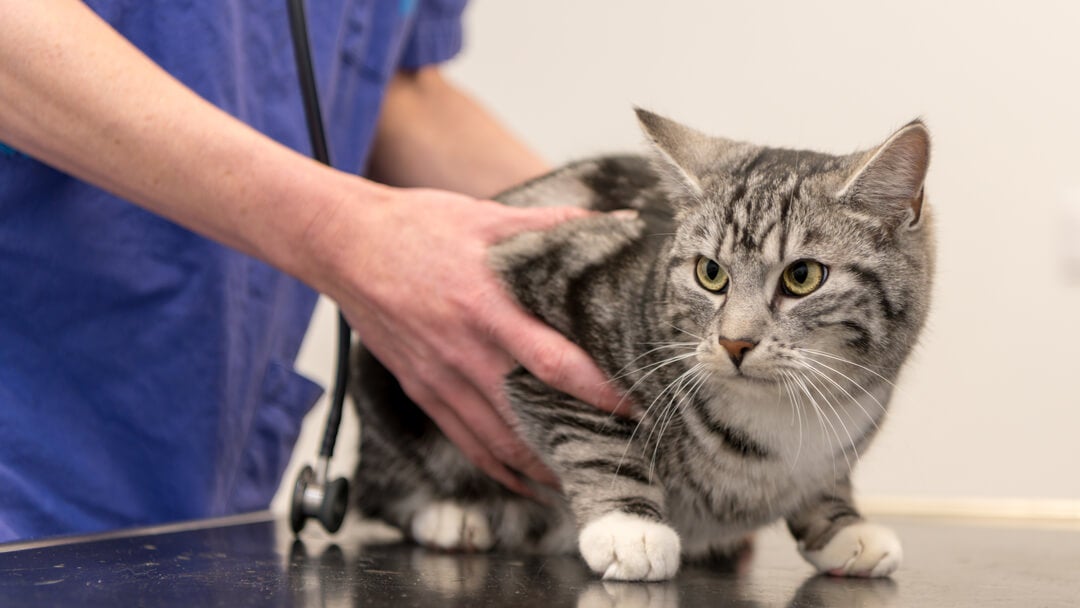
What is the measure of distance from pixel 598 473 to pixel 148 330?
567 mm

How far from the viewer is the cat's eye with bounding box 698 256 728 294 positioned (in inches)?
39.0

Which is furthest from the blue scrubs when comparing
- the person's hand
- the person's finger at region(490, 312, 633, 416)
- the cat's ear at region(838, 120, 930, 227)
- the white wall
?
the white wall

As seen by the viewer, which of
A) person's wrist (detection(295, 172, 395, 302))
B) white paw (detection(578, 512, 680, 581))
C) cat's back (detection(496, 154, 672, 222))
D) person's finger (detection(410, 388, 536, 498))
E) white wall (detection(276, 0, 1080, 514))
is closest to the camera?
white paw (detection(578, 512, 680, 581))

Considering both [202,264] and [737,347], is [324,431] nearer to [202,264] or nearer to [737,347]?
[202,264]

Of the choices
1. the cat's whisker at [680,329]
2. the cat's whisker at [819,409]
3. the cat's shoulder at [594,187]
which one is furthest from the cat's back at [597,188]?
the cat's whisker at [819,409]

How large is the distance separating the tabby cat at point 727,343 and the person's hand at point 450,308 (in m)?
0.02

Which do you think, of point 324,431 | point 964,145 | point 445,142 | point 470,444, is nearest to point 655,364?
point 470,444

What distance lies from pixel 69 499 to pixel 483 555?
1.58ft

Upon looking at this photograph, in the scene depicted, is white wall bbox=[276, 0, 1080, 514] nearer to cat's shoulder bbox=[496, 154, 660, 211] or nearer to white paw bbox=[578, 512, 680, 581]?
cat's shoulder bbox=[496, 154, 660, 211]

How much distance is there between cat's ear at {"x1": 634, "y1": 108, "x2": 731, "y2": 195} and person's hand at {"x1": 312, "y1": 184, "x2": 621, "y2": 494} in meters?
0.14

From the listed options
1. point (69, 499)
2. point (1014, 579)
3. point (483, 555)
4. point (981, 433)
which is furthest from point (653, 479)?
point (981, 433)

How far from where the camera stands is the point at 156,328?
1.21m

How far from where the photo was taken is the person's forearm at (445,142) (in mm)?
1639

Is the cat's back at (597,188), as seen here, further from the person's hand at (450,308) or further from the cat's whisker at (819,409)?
the cat's whisker at (819,409)
